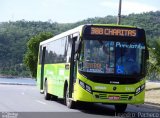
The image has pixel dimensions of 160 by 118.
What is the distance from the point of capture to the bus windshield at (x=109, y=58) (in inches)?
691

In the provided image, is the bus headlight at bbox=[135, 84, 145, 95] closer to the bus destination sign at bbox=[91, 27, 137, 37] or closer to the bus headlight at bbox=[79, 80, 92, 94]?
the bus headlight at bbox=[79, 80, 92, 94]

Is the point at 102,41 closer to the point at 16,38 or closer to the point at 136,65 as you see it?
the point at 136,65

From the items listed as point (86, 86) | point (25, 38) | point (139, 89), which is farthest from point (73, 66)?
point (25, 38)

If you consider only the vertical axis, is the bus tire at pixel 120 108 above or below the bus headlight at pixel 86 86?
below

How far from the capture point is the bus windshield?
1756cm

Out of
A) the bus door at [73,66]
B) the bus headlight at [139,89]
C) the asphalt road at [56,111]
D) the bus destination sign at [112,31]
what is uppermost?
the bus destination sign at [112,31]

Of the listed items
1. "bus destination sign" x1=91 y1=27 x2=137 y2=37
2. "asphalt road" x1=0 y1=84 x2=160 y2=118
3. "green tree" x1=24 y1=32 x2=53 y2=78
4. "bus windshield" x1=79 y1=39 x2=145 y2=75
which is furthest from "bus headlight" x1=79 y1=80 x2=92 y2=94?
"green tree" x1=24 y1=32 x2=53 y2=78

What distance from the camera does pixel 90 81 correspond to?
1744 centimetres

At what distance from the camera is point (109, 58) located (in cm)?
1762

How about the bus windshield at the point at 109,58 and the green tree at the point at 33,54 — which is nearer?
the bus windshield at the point at 109,58

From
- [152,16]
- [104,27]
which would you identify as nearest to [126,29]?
[104,27]

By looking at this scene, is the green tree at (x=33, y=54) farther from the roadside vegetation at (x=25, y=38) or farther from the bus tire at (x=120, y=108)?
the bus tire at (x=120, y=108)

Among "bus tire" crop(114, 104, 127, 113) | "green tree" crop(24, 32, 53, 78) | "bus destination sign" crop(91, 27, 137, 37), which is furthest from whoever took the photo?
"green tree" crop(24, 32, 53, 78)

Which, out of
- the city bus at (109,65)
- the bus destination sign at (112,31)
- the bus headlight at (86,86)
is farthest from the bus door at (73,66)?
the bus headlight at (86,86)
